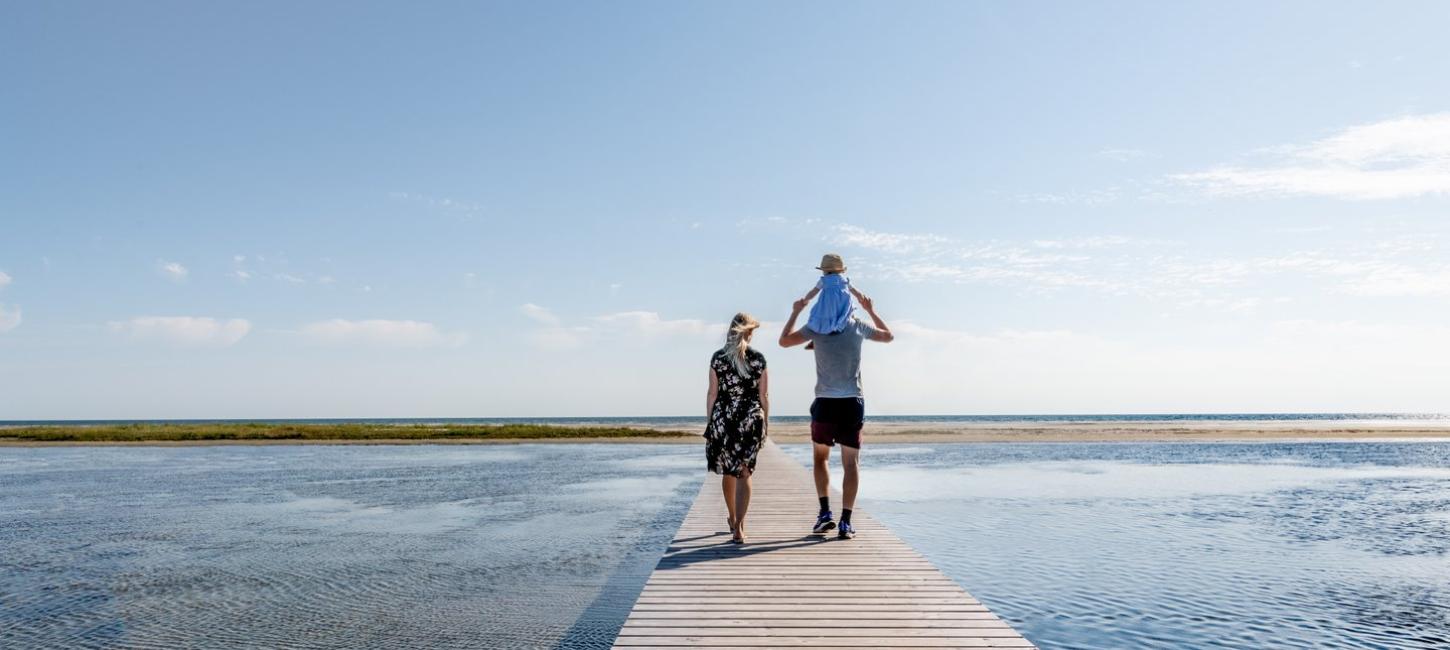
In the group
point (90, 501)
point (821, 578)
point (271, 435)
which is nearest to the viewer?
point (821, 578)

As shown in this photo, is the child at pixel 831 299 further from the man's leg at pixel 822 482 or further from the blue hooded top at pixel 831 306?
the man's leg at pixel 822 482

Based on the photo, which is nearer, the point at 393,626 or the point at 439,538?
the point at 393,626

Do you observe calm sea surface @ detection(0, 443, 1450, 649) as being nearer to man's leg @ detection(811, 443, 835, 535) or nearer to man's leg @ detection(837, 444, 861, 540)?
man's leg @ detection(837, 444, 861, 540)

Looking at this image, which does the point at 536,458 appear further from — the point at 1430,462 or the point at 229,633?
the point at 1430,462

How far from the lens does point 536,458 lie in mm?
33281

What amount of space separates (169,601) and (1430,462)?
37.0 m

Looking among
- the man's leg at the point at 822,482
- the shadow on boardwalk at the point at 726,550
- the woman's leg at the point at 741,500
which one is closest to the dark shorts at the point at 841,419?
the man's leg at the point at 822,482

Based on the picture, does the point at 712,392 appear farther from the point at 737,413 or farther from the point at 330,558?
the point at 330,558

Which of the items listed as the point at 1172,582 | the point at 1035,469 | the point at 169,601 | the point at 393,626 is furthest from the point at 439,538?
the point at 1035,469

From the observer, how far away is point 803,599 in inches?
238

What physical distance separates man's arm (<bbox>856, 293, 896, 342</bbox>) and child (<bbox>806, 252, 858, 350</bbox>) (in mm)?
117

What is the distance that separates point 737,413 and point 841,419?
0.93 m

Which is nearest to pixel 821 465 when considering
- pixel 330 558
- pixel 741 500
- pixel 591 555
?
pixel 741 500

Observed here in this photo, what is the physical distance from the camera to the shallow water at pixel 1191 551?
7.67 metres
